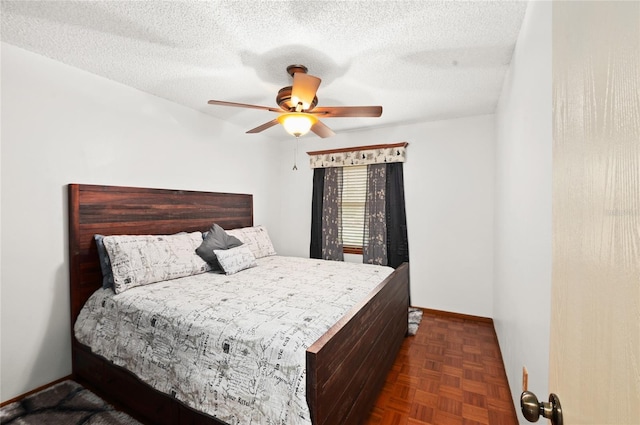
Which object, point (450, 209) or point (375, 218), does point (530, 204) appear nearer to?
point (450, 209)

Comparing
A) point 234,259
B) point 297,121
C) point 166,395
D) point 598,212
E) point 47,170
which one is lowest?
point 166,395

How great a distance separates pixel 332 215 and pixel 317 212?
0.25 m

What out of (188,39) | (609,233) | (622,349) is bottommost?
(622,349)

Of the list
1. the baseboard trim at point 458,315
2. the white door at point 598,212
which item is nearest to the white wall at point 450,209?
the baseboard trim at point 458,315

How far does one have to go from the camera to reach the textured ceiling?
1.65 metres

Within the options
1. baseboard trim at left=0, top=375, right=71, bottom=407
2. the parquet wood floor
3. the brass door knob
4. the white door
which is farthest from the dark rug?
the white door

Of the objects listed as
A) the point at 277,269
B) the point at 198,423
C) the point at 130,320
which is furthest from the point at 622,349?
the point at 277,269

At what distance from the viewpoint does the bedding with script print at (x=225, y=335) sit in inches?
53.8

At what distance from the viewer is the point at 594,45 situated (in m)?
0.45

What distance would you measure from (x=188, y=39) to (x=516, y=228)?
250 centimetres

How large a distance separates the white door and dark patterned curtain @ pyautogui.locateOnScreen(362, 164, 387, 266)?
3.33m

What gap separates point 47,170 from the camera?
219 centimetres

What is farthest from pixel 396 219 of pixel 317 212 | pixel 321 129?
pixel 321 129

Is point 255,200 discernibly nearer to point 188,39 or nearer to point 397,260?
point 397,260
